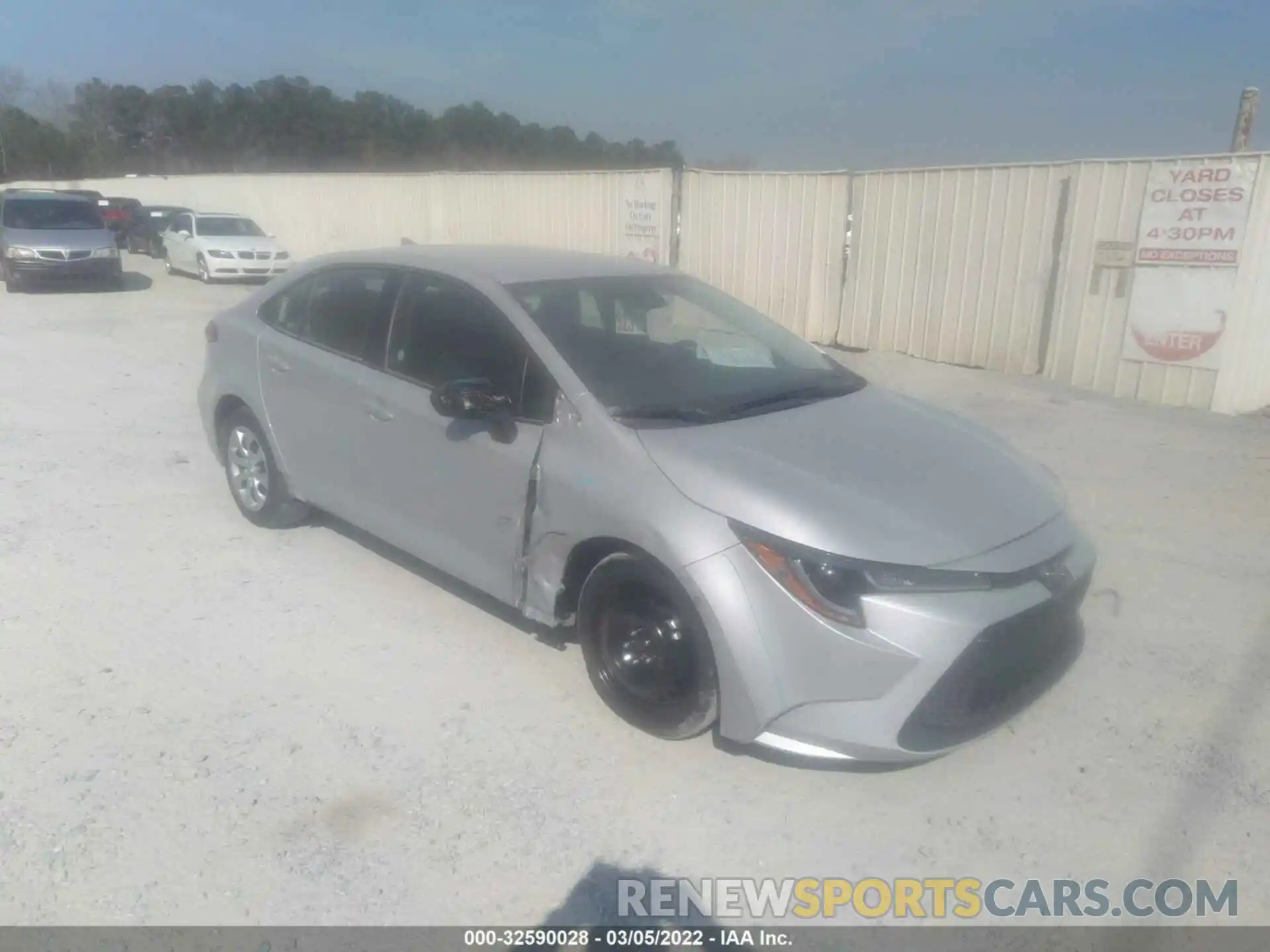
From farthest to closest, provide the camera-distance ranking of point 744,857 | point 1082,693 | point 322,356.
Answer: point 322,356
point 1082,693
point 744,857

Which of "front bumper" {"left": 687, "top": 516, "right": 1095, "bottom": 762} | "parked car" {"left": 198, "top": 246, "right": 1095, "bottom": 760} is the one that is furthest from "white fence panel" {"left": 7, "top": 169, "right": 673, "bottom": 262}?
"front bumper" {"left": 687, "top": 516, "right": 1095, "bottom": 762}

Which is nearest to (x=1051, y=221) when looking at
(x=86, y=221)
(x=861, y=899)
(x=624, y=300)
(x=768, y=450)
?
(x=624, y=300)

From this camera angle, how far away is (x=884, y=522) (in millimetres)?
3232

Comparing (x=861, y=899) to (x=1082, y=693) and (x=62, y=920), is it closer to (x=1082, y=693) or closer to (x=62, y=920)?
(x=1082, y=693)

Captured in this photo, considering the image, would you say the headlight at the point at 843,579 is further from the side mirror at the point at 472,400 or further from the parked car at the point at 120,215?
the parked car at the point at 120,215

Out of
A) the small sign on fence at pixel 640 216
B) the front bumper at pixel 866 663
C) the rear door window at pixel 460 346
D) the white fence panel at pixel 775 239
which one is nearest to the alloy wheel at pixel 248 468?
the rear door window at pixel 460 346

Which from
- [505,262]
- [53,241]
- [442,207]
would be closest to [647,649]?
[505,262]

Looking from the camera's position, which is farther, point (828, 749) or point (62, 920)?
point (828, 749)

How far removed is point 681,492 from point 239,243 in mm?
20662

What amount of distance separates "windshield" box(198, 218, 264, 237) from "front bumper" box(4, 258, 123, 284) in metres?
3.34

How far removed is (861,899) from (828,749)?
1.51 feet

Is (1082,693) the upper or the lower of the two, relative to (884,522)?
lower

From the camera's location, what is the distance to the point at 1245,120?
36.8 feet

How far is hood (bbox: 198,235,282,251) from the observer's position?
21125mm
